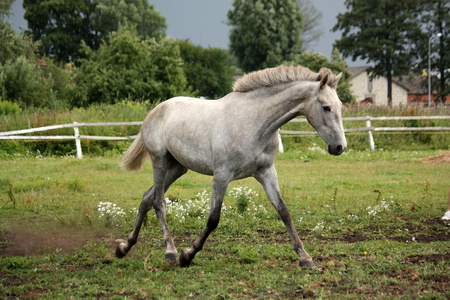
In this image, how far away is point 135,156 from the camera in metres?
7.53

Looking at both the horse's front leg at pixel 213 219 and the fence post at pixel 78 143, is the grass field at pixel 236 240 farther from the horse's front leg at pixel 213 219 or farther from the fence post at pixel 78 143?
the fence post at pixel 78 143

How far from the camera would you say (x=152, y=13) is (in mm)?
69438

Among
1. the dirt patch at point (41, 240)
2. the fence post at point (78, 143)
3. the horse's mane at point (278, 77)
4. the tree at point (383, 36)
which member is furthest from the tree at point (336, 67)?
the horse's mane at point (278, 77)

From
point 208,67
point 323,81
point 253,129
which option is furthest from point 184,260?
point 208,67

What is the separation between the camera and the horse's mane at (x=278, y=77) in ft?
19.2

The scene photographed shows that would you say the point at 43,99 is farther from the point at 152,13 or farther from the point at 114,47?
the point at 152,13

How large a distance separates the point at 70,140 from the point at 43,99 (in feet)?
32.4

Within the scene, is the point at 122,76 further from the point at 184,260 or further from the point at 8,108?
the point at 184,260

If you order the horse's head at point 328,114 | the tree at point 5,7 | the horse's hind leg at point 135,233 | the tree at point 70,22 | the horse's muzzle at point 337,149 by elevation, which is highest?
the tree at point 70,22

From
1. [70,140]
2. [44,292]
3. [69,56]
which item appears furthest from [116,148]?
[69,56]

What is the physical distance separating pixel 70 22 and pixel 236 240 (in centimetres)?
5992

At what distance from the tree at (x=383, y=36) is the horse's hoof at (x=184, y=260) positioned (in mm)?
55390

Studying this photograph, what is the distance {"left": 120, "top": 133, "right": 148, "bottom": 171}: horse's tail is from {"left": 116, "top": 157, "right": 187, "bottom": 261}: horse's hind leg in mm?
705

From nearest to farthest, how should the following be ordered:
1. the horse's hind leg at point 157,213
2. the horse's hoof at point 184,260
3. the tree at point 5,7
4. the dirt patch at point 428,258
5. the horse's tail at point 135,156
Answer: the dirt patch at point 428,258, the horse's hoof at point 184,260, the horse's hind leg at point 157,213, the horse's tail at point 135,156, the tree at point 5,7
